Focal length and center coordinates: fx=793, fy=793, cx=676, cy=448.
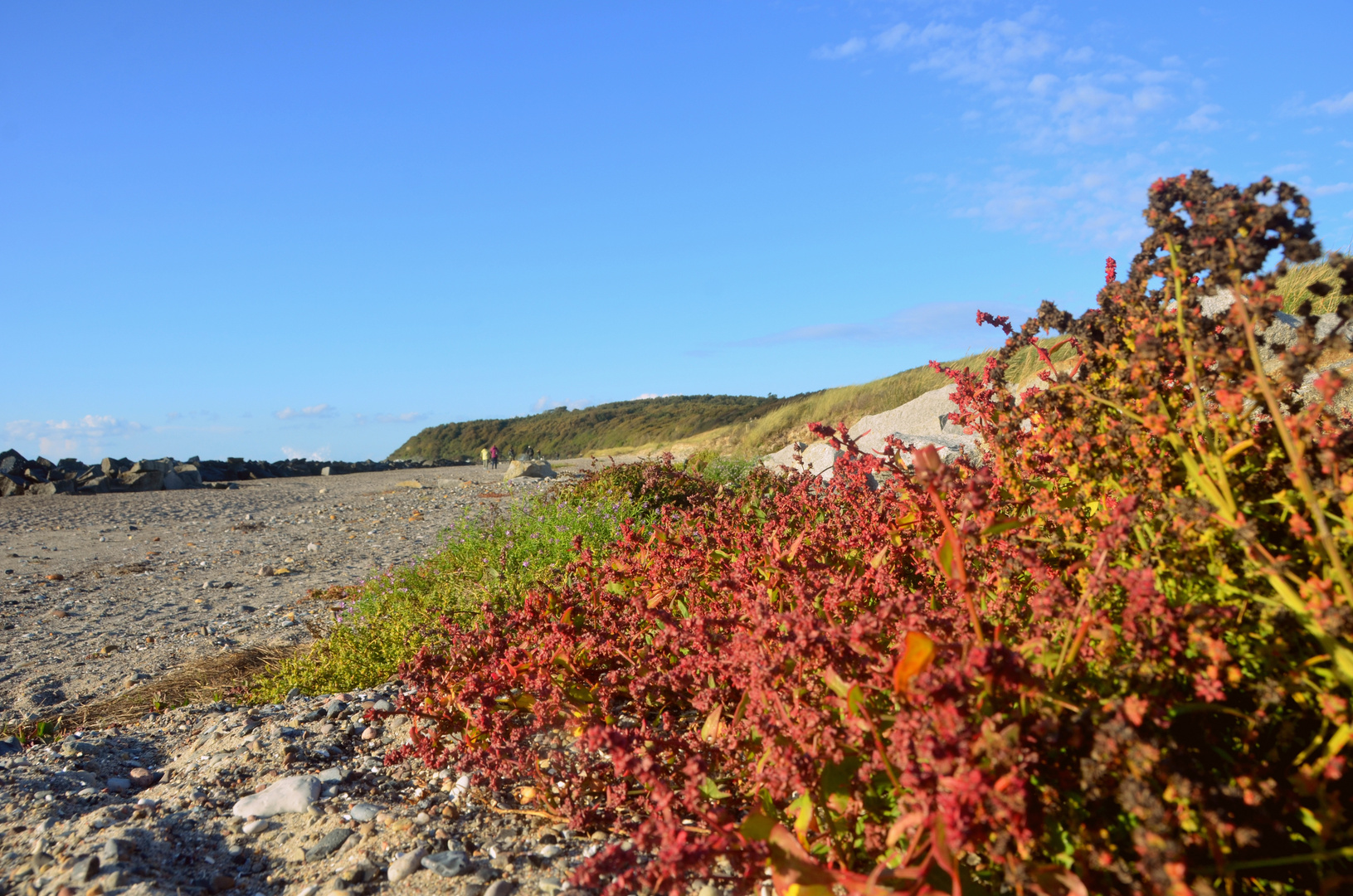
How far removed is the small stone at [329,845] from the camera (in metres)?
2.25

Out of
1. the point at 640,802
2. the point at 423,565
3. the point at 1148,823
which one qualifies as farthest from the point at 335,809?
the point at 423,565

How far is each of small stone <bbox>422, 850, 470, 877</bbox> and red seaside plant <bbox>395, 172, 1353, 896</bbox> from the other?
0.27 m

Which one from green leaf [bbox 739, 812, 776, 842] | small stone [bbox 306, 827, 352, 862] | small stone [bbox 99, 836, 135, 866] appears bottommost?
small stone [bbox 306, 827, 352, 862]

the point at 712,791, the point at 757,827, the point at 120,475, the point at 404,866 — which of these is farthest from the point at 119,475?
the point at 757,827

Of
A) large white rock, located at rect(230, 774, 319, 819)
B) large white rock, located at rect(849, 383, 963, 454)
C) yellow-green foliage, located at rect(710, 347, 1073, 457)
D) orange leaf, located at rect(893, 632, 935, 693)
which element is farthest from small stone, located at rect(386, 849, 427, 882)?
yellow-green foliage, located at rect(710, 347, 1073, 457)

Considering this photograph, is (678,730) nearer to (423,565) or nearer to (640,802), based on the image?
(640,802)

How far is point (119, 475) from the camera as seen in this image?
60.5 ft

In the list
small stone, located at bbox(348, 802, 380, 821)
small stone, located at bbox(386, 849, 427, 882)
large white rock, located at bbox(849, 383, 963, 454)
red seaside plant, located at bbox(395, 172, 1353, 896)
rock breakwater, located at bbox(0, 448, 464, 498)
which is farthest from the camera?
rock breakwater, located at bbox(0, 448, 464, 498)

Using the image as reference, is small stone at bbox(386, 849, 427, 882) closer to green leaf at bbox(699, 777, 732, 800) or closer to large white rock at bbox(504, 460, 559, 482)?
green leaf at bbox(699, 777, 732, 800)

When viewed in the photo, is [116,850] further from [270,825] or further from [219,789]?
[219,789]

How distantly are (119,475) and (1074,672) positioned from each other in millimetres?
21750

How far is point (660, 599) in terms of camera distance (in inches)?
119

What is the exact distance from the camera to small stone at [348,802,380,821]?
239 cm

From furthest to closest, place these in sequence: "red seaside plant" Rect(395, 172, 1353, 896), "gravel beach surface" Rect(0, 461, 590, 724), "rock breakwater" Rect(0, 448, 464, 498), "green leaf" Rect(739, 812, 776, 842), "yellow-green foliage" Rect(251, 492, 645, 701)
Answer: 1. "rock breakwater" Rect(0, 448, 464, 498)
2. "gravel beach surface" Rect(0, 461, 590, 724)
3. "yellow-green foliage" Rect(251, 492, 645, 701)
4. "green leaf" Rect(739, 812, 776, 842)
5. "red seaside plant" Rect(395, 172, 1353, 896)
